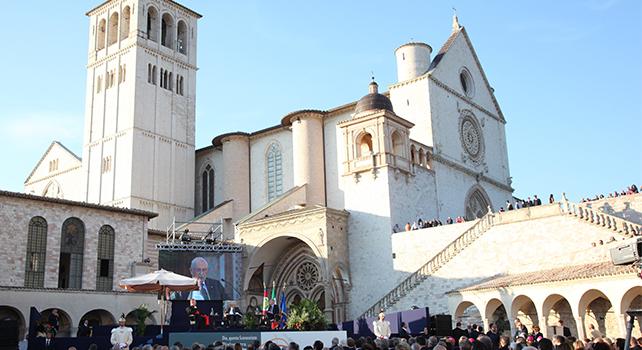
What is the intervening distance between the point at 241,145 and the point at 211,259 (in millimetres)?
11680

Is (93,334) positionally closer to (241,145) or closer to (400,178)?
(400,178)

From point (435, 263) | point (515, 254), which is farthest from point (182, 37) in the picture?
point (515, 254)

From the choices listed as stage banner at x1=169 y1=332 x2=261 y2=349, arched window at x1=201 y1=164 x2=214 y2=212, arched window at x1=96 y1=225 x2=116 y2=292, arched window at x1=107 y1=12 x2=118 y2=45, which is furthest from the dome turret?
arched window at x1=107 y1=12 x2=118 y2=45

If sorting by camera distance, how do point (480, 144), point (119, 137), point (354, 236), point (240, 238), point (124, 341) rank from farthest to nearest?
1. point (119, 137)
2. point (480, 144)
3. point (240, 238)
4. point (354, 236)
5. point (124, 341)

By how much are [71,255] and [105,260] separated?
1.51m

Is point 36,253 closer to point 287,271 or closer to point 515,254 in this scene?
point 287,271

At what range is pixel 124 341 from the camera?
52.0 ft

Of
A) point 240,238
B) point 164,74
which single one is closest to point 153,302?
point 240,238

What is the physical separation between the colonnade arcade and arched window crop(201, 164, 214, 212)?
22061 millimetres

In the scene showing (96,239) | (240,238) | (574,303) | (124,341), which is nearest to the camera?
(124,341)

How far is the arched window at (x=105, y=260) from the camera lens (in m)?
28.7

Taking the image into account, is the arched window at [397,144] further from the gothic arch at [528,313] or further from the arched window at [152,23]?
the arched window at [152,23]

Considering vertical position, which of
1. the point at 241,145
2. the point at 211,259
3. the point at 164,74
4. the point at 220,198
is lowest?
the point at 211,259

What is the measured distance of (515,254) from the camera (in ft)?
89.1
